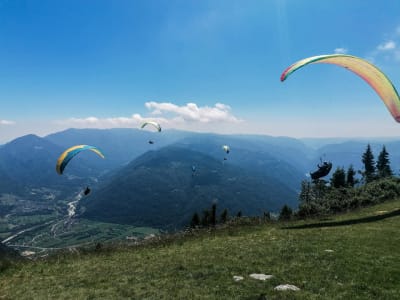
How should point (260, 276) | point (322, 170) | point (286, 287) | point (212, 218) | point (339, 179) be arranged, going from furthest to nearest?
1. point (339, 179)
2. point (212, 218)
3. point (322, 170)
4. point (260, 276)
5. point (286, 287)

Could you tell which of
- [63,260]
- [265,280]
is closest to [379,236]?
[265,280]

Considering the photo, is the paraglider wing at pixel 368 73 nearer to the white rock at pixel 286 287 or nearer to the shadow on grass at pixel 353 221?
the shadow on grass at pixel 353 221

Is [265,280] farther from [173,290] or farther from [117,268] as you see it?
[117,268]

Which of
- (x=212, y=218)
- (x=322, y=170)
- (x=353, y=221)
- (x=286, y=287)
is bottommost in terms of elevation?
(x=212, y=218)

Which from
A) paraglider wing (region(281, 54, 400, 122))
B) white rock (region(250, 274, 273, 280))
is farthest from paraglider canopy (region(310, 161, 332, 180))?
white rock (region(250, 274, 273, 280))

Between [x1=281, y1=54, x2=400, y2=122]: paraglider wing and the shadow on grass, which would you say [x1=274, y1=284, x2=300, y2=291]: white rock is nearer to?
[x1=281, y1=54, x2=400, y2=122]: paraglider wing

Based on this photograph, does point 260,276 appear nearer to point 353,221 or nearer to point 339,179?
point 353,221

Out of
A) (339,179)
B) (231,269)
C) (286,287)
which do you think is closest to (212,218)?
(231,269)

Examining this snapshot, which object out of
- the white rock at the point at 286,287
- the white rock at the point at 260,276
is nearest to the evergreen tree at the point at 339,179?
the white rock at the point at 260,276
